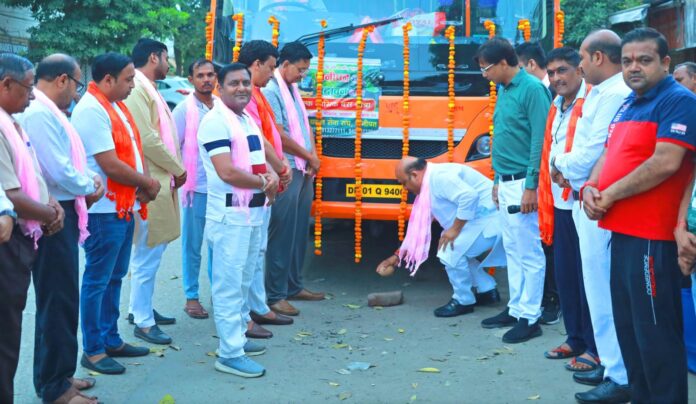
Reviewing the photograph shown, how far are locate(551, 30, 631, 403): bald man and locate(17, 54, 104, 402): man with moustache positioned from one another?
2.65 meters

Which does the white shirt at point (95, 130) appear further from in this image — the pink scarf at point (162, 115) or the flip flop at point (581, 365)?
the flip flop at point (581, 365)

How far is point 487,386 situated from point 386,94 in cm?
294

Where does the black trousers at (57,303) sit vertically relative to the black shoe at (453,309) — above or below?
above

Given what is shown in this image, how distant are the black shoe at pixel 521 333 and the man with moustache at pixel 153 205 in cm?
236

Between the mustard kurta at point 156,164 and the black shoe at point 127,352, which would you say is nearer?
the black shoe at point 127,352

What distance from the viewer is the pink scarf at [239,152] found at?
206 inches

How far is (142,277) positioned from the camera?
Result: 6.03m

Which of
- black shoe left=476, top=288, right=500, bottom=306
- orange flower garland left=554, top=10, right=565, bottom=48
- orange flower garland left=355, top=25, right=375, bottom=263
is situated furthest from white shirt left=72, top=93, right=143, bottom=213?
orange flower garland left=554, top=10, right=565, bottom=48

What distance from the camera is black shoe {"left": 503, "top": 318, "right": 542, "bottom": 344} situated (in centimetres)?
597

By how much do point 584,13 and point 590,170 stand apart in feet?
58.3

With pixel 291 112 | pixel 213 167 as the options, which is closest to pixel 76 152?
pixel 213 167

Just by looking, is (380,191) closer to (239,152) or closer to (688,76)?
(239,152)

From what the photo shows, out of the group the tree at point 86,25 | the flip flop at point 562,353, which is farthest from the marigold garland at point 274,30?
the tree at point 86,25

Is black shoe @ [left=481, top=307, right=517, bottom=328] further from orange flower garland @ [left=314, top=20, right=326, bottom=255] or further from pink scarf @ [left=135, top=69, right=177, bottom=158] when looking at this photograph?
pink scarf @ [left=135, top=69, right=177, bottom=158]
